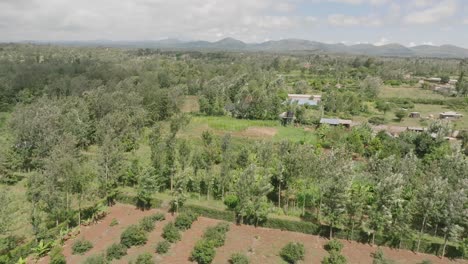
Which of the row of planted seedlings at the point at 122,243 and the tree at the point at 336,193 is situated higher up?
the tree at the point at 336,193

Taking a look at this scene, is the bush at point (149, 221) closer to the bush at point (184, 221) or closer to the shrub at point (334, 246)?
the bush at point (184, 221)

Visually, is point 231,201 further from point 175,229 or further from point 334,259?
point 334,259

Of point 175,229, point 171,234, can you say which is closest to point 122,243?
point 171,234

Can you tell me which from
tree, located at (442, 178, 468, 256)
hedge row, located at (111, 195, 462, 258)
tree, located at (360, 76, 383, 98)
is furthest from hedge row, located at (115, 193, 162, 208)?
tree, located at (360, 76, 383, 98)

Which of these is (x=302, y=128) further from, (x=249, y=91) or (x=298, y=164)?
(x=298, y=164)

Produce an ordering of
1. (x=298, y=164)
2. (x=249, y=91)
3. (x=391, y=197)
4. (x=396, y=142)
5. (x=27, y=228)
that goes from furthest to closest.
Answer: (x=249, y=91), (x=396, y=142), (x=298, y=164), (x=27, y=228), (x=391, y=197)

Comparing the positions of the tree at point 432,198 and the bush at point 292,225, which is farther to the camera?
the bush at point 292,225

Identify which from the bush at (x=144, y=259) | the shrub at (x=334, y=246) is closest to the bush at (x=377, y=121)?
the shrub at (x=334, y=246)

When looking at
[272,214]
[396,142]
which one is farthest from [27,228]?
[396,142]
